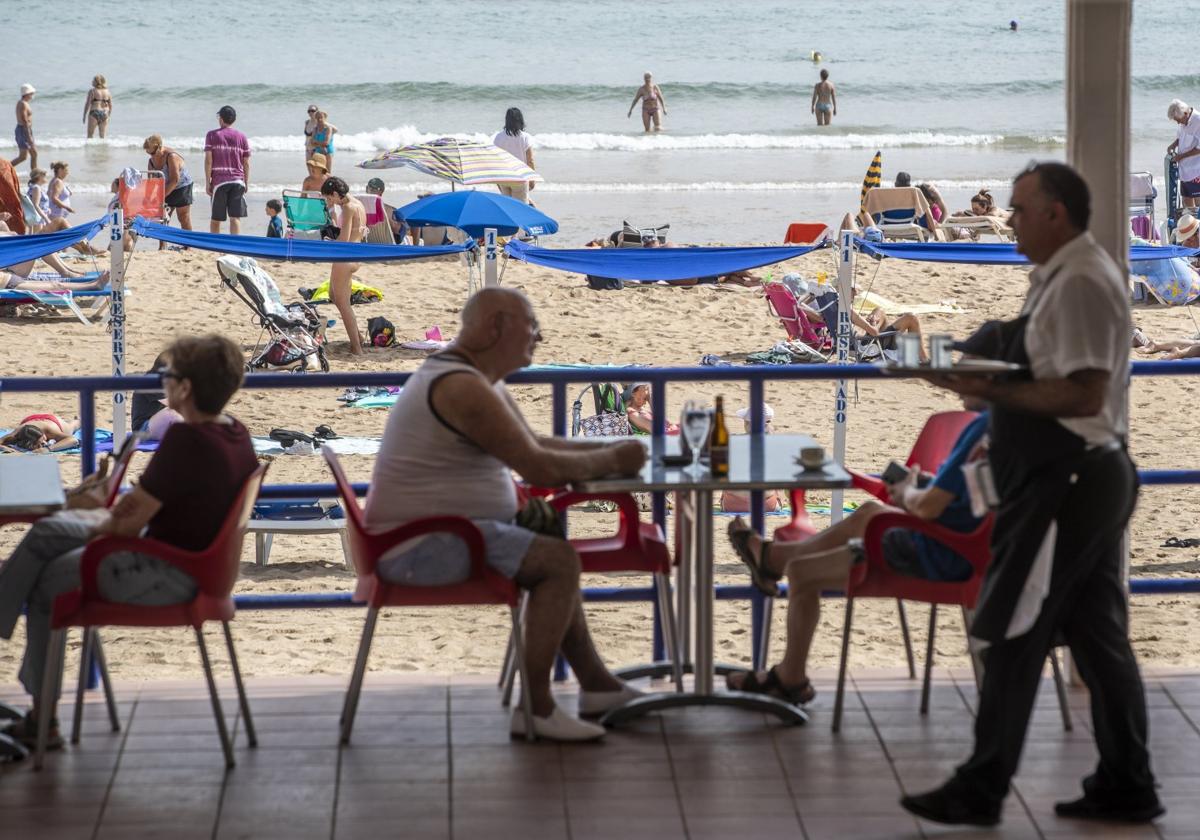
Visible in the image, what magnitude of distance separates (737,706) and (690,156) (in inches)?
999

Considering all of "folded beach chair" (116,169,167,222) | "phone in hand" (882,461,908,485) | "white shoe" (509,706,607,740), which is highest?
"folded beach chair" (116,169,167,222)

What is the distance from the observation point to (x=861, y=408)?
36.9 ft

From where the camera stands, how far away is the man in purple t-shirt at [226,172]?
56.9 feet

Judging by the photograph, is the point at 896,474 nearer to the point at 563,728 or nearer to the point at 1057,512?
the point at 1057,512

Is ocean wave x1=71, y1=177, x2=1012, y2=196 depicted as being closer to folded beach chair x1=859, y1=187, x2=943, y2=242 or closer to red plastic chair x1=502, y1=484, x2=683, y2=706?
folded beach chair x1=859, y1=187, x2=943, y2=242

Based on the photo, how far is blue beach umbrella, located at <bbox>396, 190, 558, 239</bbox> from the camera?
39.6ft

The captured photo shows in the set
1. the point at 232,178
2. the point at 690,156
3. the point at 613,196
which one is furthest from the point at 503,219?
the point at 690,156

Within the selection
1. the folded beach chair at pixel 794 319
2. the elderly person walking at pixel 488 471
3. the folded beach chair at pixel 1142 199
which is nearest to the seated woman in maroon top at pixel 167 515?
the elderly person walking at pixel 488 471

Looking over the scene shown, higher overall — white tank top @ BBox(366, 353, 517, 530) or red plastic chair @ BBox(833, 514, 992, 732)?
white tank top @ BBox(366, 353, 517, 530)

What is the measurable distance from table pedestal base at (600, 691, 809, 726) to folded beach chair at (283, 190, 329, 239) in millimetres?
11691

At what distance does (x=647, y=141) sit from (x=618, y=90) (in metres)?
6.49

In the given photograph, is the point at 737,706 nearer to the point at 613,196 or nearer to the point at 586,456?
the point at 586,456

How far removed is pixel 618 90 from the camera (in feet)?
121

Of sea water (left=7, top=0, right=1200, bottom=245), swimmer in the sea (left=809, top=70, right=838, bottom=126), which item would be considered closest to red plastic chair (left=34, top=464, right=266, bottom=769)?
sea water (left=7, top=0, right=1200, bottom=245)
